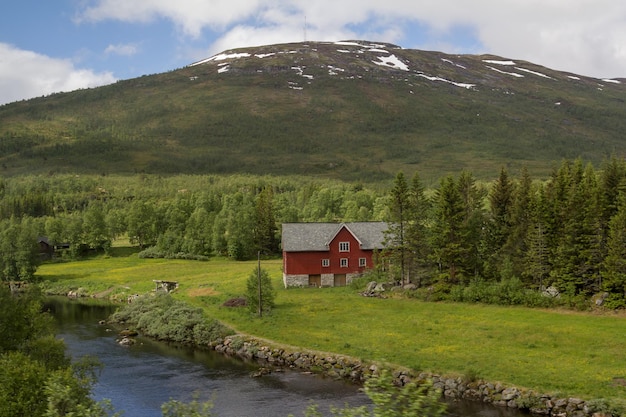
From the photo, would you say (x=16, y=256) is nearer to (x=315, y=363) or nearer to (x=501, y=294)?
(x=315, y=363)

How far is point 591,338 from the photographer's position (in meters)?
44.6

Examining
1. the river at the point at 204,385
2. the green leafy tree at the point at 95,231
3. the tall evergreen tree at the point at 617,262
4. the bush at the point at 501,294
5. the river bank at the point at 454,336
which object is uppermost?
the green leafy tree at the point at 95,231

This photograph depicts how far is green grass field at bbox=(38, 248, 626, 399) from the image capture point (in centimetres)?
3847

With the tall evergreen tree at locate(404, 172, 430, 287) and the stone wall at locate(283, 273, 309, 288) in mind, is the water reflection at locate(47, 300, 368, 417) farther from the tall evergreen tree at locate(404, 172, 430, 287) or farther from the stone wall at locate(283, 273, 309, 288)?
the tall evergreen tree at locate(404, 172, 430, 287)

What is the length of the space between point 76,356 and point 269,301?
18.6 m

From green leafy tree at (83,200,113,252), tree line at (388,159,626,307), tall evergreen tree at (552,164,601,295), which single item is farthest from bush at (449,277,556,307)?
green leafy tree at (83,200,113,252)

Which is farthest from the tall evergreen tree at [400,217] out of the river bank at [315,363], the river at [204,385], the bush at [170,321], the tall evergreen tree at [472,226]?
the river at [204,385]

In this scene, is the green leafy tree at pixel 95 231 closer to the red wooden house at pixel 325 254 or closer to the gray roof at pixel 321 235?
the gray roof at pixel 321 235

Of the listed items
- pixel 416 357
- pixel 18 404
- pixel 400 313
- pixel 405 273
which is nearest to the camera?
pixel 18 404

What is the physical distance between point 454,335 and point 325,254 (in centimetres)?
2963

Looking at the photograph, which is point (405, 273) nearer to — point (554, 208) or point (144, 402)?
point (554, 208)

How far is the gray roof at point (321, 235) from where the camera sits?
75000 mm

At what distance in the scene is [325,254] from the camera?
7550 cm

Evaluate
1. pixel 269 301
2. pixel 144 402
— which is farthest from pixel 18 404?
pixel 269 301
